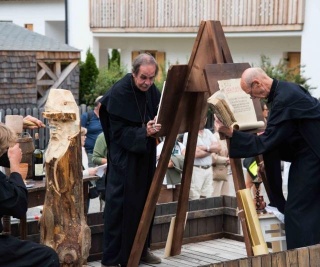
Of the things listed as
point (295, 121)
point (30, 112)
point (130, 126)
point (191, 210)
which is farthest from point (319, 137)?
point (30, 112)

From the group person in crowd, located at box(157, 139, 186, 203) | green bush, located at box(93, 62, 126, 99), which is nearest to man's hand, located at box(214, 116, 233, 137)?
person in crowd, located at box(157, 139, 186, 203)

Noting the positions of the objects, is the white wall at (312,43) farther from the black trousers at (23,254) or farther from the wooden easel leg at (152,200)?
the black trousers at (23,254)

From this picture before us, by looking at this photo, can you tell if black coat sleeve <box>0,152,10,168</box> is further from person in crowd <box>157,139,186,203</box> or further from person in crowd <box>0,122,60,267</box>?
person in crowd <box>157,139,186,203</box>

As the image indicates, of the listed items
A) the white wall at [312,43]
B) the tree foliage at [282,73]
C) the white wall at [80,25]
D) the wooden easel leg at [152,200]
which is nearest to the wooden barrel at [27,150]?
the wooden easel leg at [152,200]

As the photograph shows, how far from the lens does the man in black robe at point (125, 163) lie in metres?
7.50

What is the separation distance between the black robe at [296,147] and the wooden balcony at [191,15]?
64.0 ft

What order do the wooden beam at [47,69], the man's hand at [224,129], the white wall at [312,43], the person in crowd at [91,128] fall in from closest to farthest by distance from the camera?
the man's hand at [224,129] → the person in crowd at [91,128] → the wooden beam at [47,69] → the white wall at [312,43]

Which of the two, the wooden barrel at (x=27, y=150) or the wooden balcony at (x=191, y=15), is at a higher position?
the wooden balcony at (x=191, y=15)

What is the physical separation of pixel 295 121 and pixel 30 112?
1619 cm

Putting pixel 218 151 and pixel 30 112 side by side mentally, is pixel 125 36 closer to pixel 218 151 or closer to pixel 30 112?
pixel 30 112

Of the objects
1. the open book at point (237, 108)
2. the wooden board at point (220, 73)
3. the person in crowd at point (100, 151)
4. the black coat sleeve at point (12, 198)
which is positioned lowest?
the person in crowd at point (100, 151)

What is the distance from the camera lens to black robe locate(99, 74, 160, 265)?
7.52m

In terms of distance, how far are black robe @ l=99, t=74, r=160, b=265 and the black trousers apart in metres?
1.73

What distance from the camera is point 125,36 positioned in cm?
3073
